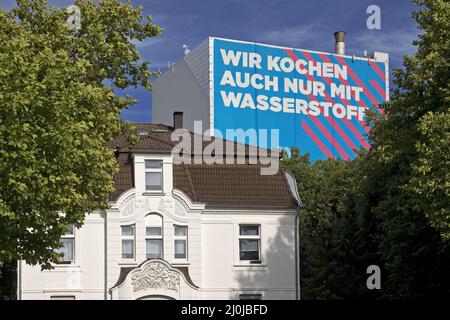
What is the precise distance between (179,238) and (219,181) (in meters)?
3.77

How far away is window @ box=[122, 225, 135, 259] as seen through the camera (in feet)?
144

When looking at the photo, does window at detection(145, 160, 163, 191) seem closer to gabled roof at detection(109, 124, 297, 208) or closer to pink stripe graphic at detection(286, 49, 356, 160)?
gabled roof at detection(109, 124, 297, 208)

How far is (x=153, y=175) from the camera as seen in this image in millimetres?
44844

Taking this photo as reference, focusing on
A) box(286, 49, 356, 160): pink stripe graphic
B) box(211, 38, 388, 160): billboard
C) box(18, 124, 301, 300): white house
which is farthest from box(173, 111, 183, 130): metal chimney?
box(286, 49, 356, 160): pink stripe graphic

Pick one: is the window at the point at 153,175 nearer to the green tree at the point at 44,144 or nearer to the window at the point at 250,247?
the window at the point at 250,247

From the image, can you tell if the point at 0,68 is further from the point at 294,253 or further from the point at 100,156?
the point at 294,253

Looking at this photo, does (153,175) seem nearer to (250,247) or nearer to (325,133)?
(250,247)

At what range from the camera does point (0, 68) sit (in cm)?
2622

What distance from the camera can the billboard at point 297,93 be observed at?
90.2 metres

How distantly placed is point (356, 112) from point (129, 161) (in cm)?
6075

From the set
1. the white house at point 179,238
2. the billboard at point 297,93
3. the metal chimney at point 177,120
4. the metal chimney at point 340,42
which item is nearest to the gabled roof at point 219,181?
the white house at point 179,238

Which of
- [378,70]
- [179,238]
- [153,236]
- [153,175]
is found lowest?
[179,238]

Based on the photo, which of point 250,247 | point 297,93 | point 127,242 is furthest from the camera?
point 297,93

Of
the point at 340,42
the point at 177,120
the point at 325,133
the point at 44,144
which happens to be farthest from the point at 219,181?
the point at 340,42
